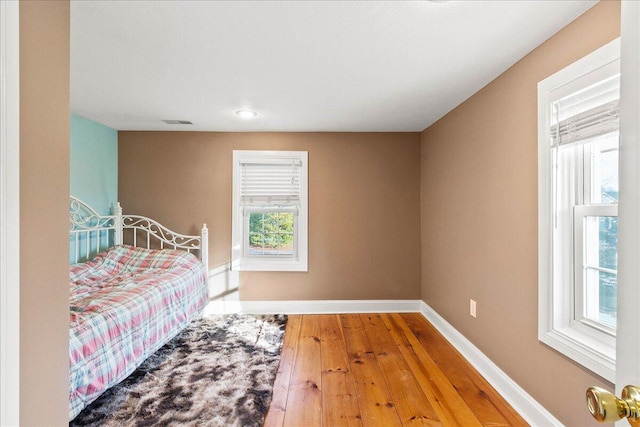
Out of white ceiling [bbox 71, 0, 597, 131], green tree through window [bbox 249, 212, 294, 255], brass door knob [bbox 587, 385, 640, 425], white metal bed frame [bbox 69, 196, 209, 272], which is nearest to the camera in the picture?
brass door knob [bbox 587, 385, 640, 425]

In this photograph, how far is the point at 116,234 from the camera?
3492 mm

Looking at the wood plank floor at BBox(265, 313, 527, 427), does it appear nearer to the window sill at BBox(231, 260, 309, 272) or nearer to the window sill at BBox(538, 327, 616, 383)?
the window sill at BBox(538, 327, 616, 383)

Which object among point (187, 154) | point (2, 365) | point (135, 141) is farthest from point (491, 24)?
point (135, 141)

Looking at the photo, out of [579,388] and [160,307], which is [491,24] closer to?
[579,388]

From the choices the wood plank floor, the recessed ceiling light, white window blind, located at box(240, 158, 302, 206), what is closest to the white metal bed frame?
white window blind, located at box(240, 158, 302, 206)

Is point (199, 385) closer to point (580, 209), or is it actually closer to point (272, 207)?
point (272, 207)

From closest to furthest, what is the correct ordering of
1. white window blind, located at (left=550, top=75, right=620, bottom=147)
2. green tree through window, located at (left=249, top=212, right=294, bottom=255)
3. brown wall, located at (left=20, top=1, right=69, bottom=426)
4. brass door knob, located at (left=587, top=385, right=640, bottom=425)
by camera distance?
brass door knob, located at (left=587, top=385, right=640, bottom=425), brown wall, located at (left=20, top=1, right=69, bottom=426), white window blind, located at (left=550, top=75, right=620, bottom=147), green tree through window, located at (left=249, top=212, right=294, bottom=255)

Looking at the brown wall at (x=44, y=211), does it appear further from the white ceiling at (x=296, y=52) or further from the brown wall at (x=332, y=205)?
the brown wall at (x=332, y=205)

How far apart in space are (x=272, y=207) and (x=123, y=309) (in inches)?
77.0

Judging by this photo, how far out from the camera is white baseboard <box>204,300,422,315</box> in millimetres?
3664

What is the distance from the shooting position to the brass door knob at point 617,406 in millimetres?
551

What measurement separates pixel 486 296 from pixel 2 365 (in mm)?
2592

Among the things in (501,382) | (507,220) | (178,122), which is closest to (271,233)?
(178,122)

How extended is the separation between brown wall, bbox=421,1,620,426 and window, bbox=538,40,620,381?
89 millimetres
